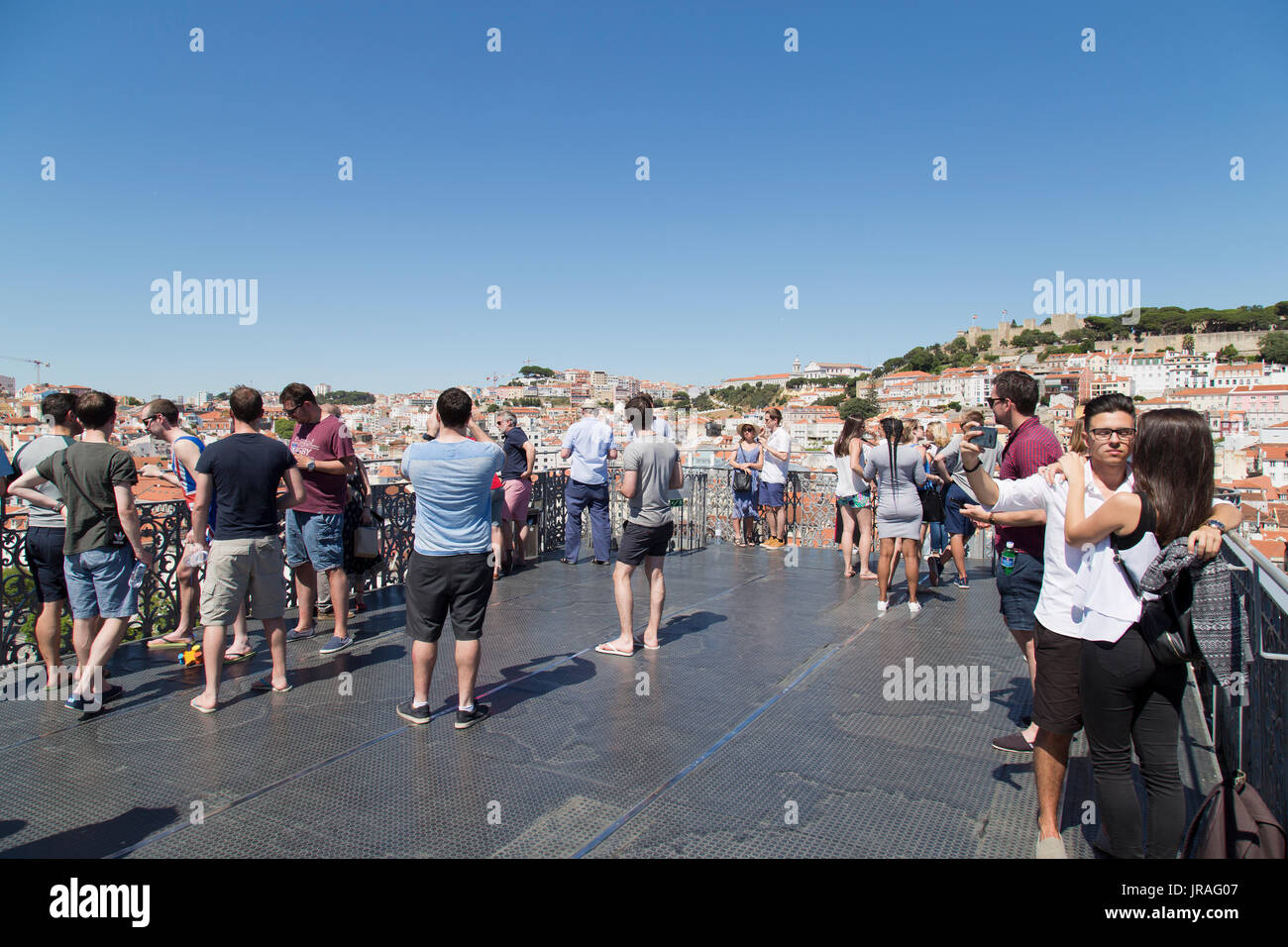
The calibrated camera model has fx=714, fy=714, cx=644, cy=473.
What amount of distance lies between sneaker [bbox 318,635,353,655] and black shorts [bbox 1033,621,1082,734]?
4.31 meters

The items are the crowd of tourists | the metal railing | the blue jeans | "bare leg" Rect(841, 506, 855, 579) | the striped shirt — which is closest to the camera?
the crowd of tourists

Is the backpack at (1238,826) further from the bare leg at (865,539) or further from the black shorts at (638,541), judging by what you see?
the bare leg at (865,539)

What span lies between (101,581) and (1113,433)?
191 inches

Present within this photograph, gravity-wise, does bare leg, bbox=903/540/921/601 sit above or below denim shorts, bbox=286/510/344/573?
below

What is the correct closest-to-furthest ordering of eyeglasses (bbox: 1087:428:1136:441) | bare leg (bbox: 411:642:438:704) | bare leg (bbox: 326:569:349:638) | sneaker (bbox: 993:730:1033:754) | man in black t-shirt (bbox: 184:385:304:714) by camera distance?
eyeglasses (bbox: 1087:428:1136:441), sneaker (bbox: 993:730:1033:754), bare leg (bbox: 411:642:438:704), man in black t-shirt (bbox: 184:385:304:714), bare leg (bbox: 326:569:349:638)

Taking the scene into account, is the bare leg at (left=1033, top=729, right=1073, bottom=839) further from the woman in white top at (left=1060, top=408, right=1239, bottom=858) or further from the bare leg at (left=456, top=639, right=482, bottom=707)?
the bare leg at (left=456, top=639, right=482, bottom=707)

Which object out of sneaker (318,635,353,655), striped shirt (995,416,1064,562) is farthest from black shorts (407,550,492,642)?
striped shirt (995,416,1064,562)

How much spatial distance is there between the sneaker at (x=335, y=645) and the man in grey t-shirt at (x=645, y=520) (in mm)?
1769

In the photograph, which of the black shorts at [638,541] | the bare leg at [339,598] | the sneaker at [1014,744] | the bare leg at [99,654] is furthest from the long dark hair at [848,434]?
the bare leg at [99,654]

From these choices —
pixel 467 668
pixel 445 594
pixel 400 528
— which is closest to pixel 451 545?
pixel 445 594

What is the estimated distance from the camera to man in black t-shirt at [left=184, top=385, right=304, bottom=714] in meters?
3.90

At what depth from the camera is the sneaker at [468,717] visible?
3.69 metres
